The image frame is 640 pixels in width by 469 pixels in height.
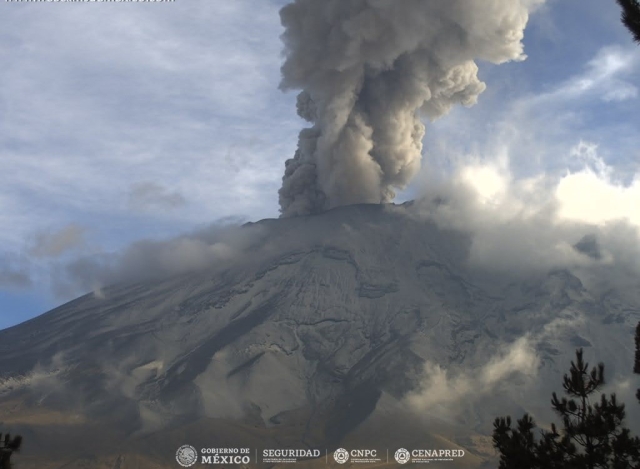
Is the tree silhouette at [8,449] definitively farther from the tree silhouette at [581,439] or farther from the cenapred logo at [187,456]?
the cenapred logo at [187,456]

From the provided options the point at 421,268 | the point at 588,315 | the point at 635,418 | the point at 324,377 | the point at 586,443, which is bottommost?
the point at 586,443

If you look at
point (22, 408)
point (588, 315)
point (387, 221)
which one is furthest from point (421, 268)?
point (22, 408)

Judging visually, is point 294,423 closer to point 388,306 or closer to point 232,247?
point 388,306

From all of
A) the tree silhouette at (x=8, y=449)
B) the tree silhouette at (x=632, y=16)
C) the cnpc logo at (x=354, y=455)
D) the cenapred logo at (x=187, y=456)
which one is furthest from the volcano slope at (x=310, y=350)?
the tree silhouette at (x=632, y=16)

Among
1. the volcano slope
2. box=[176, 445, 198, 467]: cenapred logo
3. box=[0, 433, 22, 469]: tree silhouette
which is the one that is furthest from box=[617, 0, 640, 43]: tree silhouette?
box=[176, 445, 198, 467]: cenapred logo

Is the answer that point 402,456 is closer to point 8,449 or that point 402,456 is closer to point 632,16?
point 8,449

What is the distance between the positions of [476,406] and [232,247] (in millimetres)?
46591

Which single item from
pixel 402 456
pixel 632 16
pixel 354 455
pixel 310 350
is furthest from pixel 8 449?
pixel 310 350

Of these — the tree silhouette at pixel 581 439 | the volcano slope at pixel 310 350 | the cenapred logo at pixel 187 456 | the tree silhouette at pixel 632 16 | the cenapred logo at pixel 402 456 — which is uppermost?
the volcano slope at pixel 310 350

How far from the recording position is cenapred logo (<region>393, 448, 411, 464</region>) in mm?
82375

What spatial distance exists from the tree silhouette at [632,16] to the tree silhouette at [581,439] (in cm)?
772

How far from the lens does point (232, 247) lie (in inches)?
5113

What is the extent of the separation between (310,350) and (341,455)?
25.5 meters

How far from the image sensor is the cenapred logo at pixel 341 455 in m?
82.9
